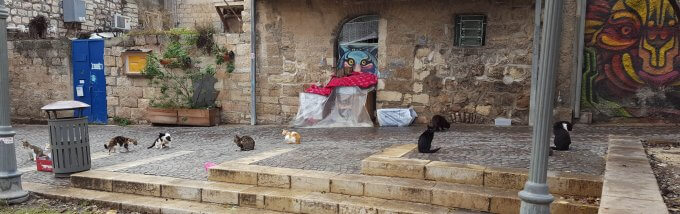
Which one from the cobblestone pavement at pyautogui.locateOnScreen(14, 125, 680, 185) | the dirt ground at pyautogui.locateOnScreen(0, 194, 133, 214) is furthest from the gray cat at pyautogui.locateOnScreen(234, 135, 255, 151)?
the dirt ground at pyautogui.locateOnScreen(0, 194, 133, 214)

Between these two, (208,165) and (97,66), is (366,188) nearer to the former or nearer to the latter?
(208,165)

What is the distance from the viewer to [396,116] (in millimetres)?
9547

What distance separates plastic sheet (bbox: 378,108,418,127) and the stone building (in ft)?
0.85

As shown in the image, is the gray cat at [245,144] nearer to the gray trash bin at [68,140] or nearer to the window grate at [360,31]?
the gray trash bin at [68,140]

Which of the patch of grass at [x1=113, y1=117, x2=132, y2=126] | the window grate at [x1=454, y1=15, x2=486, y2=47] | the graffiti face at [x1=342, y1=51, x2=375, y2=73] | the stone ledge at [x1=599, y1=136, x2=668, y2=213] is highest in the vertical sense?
the window grate at [x1=454, y1=15, x2=486, y2=47]

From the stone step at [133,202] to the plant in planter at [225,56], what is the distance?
18.4ft

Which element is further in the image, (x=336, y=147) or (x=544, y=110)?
(x=336, y=147)

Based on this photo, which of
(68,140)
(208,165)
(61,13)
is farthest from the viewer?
(61,13)

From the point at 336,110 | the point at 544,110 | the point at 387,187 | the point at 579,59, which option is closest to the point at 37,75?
the point at 336,110

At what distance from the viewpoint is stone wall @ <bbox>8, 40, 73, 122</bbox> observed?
476 inches

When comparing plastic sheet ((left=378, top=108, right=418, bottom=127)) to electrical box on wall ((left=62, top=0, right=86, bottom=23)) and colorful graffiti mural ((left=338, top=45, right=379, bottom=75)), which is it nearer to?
colorful graffiti mural ((left=338, top=45, right=379, bottom=75))

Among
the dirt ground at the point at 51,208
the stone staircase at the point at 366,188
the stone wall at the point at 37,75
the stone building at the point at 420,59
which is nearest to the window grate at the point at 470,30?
the stone building at the point at 420,59

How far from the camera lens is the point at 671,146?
585 cm

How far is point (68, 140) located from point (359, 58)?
592cm
